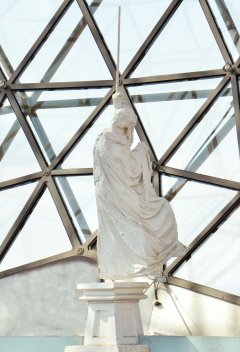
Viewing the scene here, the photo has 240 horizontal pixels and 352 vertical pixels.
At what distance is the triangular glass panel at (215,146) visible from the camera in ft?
35.4

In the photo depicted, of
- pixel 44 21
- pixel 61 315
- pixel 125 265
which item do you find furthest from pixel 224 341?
pixel 44 21

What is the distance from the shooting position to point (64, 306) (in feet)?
36.6

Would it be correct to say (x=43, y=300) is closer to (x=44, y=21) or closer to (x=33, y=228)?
(x=33, y=228)

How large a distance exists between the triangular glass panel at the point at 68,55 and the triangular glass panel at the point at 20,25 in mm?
218

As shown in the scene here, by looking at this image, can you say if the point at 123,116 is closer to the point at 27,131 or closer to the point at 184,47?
the point at 184,47

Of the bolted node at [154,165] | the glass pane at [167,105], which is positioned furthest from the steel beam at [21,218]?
the glass pane at [167,105]

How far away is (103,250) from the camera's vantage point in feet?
28.9

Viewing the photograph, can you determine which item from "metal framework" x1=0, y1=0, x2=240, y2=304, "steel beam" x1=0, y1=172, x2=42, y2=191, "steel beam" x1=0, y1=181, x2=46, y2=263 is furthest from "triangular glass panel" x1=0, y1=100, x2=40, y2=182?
"steel beam" x1=0, y1=181, x2=46, y2=263

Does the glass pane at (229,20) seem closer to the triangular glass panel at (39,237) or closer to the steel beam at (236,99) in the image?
the steel beam at (236,99)

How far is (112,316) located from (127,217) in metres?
1.06

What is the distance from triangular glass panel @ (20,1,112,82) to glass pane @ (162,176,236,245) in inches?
83.5

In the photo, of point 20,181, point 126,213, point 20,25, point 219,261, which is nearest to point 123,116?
point 126,213

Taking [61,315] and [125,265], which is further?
[61,315]

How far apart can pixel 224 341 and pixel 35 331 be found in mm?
3825
